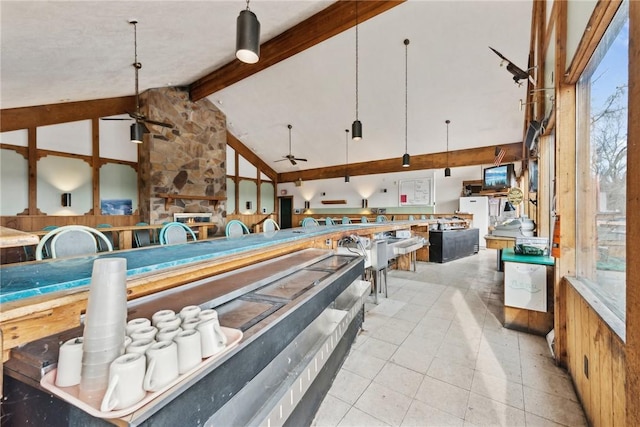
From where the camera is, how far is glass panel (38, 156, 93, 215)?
6180 millimetres

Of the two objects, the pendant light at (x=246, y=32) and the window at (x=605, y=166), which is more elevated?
the pendant light at (x=246, y=32)

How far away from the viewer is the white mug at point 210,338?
0.87 m

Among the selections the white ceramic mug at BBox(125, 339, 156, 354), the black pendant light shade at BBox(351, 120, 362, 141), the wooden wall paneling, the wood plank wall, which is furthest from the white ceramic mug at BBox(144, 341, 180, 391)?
the black pendant light shade at BBox(351, 120, 362, 141)

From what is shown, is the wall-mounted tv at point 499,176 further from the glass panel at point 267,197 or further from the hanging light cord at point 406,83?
the glass panel at point 267,197

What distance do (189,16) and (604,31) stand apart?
15.8ft

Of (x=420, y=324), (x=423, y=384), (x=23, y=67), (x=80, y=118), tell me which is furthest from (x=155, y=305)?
(x=80, y=118)

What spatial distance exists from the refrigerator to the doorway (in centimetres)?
785

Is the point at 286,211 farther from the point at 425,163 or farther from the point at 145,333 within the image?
the point at 145,333

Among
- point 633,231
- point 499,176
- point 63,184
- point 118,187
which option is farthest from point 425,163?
point 63,184

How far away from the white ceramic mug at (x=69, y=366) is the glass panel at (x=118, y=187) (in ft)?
26.4

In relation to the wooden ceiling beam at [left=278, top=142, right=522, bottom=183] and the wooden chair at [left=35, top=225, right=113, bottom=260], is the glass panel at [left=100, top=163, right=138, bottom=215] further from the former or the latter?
the wooden ceiling beam at [left=278, top=142, right=522, bottom=183]

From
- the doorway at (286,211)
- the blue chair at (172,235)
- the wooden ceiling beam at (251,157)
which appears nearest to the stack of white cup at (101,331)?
the blue chair at (172,235)

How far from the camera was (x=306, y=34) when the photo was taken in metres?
5.15

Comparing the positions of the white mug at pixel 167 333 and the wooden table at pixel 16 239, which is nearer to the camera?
the wooden table at pixel 16 239
